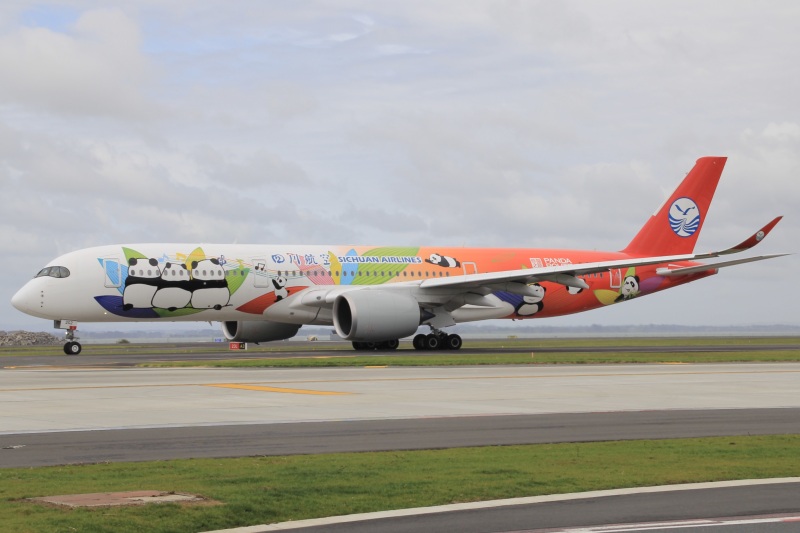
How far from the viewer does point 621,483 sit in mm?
11023

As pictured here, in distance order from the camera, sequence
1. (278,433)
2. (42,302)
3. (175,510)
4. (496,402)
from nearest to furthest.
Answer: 1. (175,510)
2. (278,433)
3. (496,402)
4. (42,302)

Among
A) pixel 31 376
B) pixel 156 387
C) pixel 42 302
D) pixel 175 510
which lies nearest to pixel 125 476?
pixel 175 510

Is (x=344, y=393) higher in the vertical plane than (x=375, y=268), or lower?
lower

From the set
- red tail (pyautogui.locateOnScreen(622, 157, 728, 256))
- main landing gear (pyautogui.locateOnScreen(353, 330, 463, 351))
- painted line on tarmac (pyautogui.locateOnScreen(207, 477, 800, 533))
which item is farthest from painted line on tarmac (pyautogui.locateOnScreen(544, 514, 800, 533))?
red tail (pyautogui.locateOnScreen(622, 157, 728, 256))

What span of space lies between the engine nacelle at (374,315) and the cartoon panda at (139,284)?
6.92 meters

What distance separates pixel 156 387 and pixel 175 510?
15.0 metres

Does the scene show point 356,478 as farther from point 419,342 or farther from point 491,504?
point 419,342

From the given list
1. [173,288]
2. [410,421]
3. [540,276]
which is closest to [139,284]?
[173,288]

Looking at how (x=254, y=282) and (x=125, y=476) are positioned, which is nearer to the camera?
(x=125, y=476)

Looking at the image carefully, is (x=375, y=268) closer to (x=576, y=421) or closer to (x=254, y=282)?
(x=254, y=282)

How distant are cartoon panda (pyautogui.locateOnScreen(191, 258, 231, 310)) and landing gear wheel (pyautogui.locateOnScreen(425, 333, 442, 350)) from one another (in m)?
8.95

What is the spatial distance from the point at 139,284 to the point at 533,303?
17334 mm

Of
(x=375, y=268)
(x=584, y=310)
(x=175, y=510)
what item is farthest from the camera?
(x=584, y=310)

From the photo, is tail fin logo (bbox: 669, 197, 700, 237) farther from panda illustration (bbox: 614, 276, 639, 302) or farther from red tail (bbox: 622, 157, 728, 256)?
panda illustration (bbox: 614, 276, 639, 302)
